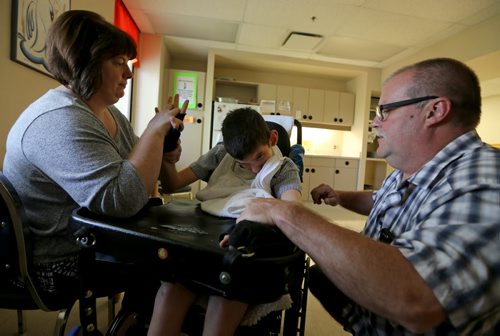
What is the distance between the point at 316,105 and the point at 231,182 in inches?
183

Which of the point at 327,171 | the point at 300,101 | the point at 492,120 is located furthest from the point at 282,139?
the point at 492,120

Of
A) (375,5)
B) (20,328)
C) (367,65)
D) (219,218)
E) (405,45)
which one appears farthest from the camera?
(367,65)

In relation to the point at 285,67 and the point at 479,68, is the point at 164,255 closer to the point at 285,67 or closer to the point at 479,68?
the point at 479,68

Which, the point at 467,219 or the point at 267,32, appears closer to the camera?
the point at 467,219

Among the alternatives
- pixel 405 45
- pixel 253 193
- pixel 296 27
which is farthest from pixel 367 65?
pixel 253 193

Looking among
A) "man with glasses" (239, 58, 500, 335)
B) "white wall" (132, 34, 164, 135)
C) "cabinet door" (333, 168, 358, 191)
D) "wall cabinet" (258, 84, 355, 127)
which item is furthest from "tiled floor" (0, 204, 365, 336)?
"wall cabinet" (258, 84, 355, 127)

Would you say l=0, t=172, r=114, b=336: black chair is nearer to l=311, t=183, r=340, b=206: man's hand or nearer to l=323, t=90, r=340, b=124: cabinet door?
l=311, t=183, r=340, b=206: man's hand

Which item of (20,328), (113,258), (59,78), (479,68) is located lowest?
(20,328)

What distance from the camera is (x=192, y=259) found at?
0.53 m

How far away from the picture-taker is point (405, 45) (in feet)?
13.6

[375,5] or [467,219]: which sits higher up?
[375,5]

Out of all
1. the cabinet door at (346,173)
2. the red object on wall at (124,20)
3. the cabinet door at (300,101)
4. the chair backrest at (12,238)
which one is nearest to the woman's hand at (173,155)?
the chair backrest at (12,238)

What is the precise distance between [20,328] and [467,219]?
5.81 feet

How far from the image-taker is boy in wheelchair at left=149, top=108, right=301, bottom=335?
2.28 feet
